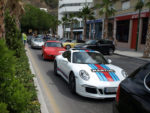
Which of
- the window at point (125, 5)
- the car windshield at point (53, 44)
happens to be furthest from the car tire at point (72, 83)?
the window at point (125, 5)

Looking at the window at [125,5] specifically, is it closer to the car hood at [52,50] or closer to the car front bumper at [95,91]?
the car hood at [52,50]

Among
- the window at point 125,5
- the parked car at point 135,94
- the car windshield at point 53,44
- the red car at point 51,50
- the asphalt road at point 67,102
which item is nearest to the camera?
the parked car at point 135,94

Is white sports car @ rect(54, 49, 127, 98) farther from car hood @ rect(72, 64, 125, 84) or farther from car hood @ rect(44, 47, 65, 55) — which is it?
car hood @ rect(44, 47, 65, 55)

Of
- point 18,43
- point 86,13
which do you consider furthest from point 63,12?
point 18,43

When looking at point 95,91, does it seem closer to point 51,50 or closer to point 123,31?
point 51,50

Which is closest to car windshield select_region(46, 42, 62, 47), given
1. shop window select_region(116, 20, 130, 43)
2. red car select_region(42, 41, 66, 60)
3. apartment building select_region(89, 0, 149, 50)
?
red car select_region(42, 41, 66, 60)

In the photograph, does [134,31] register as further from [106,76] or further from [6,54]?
[6,54]

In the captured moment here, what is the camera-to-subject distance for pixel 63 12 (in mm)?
80500

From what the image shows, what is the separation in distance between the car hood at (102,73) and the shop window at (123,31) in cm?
2409

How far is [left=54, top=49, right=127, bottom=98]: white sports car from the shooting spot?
509 cm

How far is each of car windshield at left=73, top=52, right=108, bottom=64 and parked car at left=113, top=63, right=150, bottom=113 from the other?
11.0 feet

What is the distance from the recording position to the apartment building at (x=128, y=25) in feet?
82.2

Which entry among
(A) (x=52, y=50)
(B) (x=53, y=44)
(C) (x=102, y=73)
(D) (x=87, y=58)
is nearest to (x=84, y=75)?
(C) (x=102, y=73)

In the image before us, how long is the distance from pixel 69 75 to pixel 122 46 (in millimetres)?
25163
